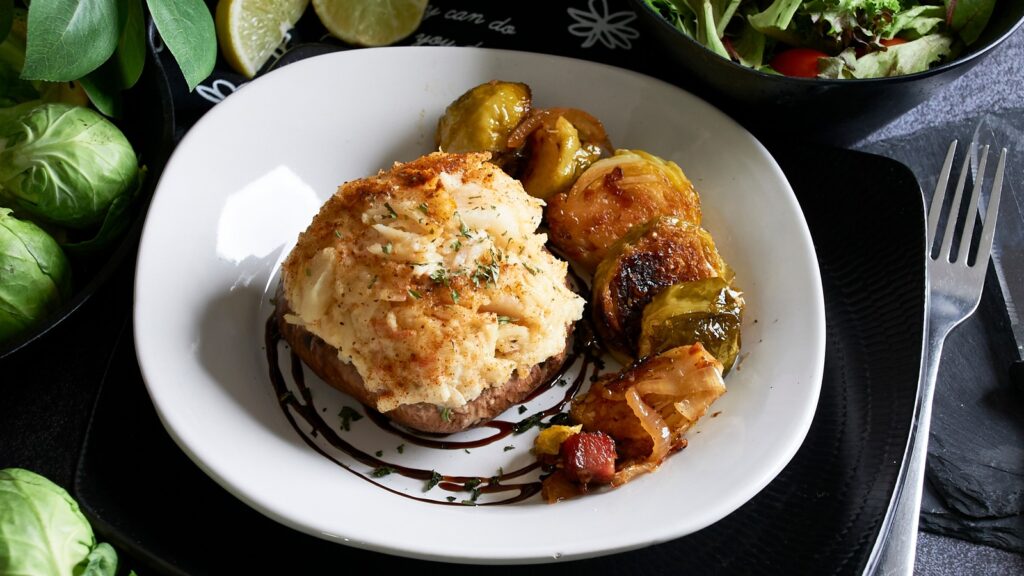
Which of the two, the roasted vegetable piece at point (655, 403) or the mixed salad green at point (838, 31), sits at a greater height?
the mixed salad green at point (838, 31)

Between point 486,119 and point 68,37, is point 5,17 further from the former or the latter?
point 486,119

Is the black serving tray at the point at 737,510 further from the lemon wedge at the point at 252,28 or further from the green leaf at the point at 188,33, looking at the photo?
the lemon wedge at the point at 252,28

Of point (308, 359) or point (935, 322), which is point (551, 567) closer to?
point (308, 359)

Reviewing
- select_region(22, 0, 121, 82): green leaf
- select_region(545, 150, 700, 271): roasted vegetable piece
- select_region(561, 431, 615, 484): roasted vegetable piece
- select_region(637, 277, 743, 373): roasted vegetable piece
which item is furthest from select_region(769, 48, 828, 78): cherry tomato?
select_region(22, 0, 121, 82): green leaf

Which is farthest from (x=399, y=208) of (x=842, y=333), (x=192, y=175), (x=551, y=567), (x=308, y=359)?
(x=842, y=333)

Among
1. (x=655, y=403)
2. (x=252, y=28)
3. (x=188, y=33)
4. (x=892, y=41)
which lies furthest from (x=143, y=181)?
(x=892, y=41)

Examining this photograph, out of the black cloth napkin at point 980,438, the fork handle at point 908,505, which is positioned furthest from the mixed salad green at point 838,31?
the fork handle at point 908,505

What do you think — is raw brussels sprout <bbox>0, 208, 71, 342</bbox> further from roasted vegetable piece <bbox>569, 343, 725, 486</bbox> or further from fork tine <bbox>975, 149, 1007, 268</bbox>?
fork tine <bbox>975, 149, 1007, 268</bbox>
